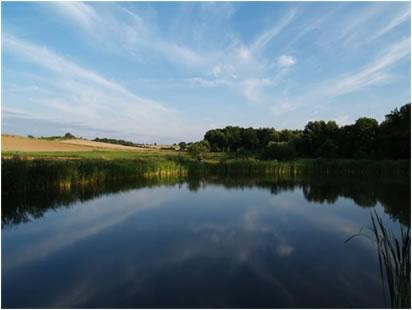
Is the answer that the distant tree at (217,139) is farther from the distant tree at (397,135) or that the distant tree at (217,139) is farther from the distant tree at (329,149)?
the distant tree at (397,135)

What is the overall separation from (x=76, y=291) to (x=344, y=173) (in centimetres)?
2268

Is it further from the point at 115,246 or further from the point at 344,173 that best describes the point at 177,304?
the point at 344,173

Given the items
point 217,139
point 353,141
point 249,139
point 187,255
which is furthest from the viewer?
point 217,139

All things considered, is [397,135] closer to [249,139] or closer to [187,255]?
[187,255]

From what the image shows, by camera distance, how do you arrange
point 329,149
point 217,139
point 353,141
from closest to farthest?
1. point 353,141
2. point 329,149
3. point 217,139

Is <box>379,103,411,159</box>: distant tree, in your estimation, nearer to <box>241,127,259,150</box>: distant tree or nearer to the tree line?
the tree line

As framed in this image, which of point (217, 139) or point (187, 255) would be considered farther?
point (217, 139)

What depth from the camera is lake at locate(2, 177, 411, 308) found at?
3834 millimetres

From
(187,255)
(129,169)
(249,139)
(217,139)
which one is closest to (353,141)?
(129,169)

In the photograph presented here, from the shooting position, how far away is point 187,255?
538 cm

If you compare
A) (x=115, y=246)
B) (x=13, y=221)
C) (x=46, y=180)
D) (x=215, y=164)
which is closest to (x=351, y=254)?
(x=115, y=246)

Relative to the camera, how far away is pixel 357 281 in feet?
14.1

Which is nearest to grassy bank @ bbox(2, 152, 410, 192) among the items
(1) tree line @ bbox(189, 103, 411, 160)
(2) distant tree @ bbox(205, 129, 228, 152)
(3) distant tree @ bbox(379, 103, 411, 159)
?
(1) tree line @ bbox(189, 103, 411, 160)

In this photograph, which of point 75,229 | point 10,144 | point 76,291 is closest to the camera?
point 76,291
